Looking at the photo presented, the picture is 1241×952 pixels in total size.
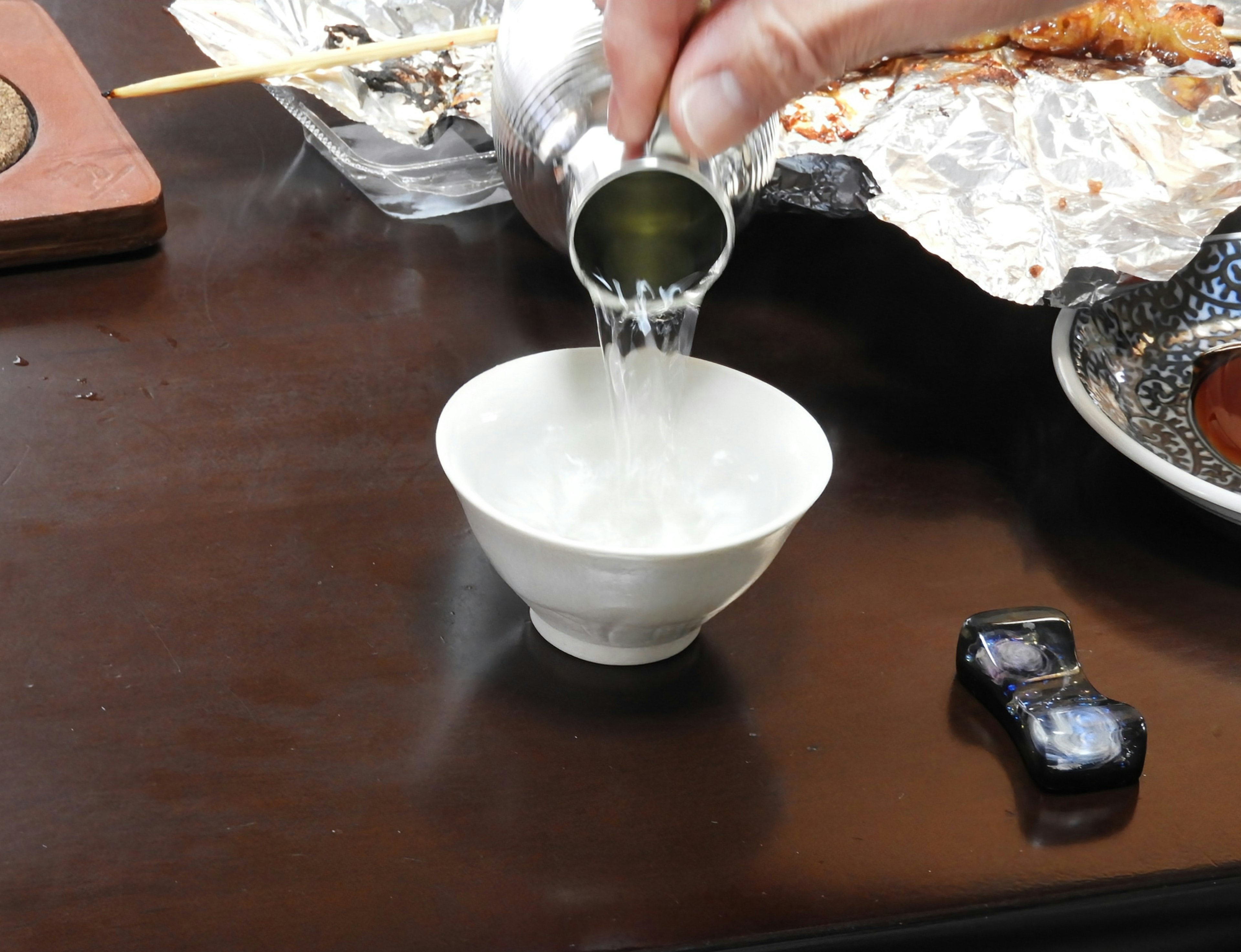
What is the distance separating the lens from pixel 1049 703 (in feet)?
1.36

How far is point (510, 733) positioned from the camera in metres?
0.42

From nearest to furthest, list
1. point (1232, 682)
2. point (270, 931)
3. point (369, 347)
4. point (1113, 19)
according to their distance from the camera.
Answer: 1. point (270, 931)
2. point (1232, 682)
3. point (369, 347)
4. point (1113, 19)

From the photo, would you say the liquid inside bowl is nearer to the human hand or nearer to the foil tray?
the human hand

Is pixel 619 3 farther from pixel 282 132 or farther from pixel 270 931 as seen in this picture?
pixel 282 132

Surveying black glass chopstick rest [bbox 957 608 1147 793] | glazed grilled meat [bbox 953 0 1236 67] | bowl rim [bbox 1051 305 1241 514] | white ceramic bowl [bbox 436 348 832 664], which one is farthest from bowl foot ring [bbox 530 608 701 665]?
glazed grilled meat [bbox 953 0 1236 67]

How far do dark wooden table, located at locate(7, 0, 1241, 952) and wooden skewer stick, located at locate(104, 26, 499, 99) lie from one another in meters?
0.11

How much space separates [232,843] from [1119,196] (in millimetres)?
595

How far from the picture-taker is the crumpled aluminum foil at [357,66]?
732 millimetres

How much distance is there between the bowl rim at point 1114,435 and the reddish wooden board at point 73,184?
51cm

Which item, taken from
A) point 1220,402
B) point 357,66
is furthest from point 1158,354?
point 357,66

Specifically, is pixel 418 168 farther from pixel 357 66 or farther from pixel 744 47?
pixel 744 47

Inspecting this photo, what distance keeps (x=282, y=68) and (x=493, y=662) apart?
17.8 inches

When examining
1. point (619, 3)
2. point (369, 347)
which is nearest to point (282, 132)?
point (369, 347)

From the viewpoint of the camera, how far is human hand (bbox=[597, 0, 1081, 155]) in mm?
359
